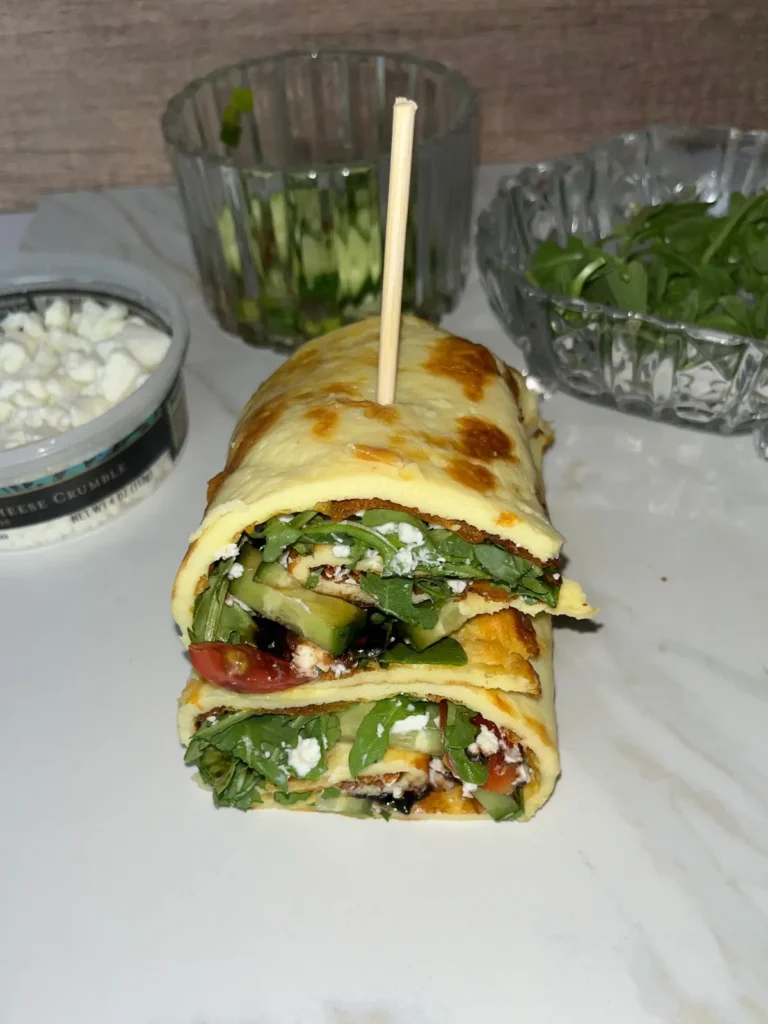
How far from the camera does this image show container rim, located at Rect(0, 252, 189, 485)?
1932 millimetres

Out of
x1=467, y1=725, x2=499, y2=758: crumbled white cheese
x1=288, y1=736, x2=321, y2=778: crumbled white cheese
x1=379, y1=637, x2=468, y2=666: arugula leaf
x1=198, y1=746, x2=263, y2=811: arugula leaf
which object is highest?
x1=379, y1=637, x2=468, y2=666: arugula leaf

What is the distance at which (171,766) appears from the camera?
1701mm

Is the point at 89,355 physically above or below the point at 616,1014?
above

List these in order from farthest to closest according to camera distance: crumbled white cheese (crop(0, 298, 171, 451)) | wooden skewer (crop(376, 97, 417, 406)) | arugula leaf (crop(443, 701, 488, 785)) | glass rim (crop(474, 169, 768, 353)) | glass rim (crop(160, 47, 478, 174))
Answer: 1. glass rim (crop(160, 47, 478, 174))
2. crumbled white cheese (crop(0, 298, 171, 451))
3. glass rim (crop(474, 169, 768, 353))
4. arugula leaf (crop(443, 701, 488, 785))
5. wooden skewer (crop(376, 97, 417, 406))

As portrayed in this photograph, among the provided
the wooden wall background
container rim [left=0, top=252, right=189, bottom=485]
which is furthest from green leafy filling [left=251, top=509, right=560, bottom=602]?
the wooden wall background

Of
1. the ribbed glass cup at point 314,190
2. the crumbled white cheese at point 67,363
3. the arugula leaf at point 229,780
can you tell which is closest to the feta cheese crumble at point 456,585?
the arugula leaf at point 229,780

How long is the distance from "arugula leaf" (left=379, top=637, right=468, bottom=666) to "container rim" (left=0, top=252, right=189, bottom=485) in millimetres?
845

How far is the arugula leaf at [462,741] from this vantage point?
1.57 metres

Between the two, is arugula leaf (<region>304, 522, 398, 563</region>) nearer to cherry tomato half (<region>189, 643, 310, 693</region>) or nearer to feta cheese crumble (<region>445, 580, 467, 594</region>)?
feta cheese crumble (<region>445, 580, 467, 594</region>)

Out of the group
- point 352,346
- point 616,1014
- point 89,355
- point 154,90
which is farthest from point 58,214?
point 616,1014

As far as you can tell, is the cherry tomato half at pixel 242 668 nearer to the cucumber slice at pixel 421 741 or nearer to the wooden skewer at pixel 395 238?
the cucumber slice at pixel 421 741

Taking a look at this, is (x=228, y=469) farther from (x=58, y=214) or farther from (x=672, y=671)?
(x=58, y=214)

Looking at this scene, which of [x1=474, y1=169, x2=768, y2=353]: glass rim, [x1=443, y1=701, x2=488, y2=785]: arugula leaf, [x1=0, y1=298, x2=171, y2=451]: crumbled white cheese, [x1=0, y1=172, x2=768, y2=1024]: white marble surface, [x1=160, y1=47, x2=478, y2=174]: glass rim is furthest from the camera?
[x1=160, y1=47, x2=478, y2=174]: glass rim

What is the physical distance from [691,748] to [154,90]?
244cm
